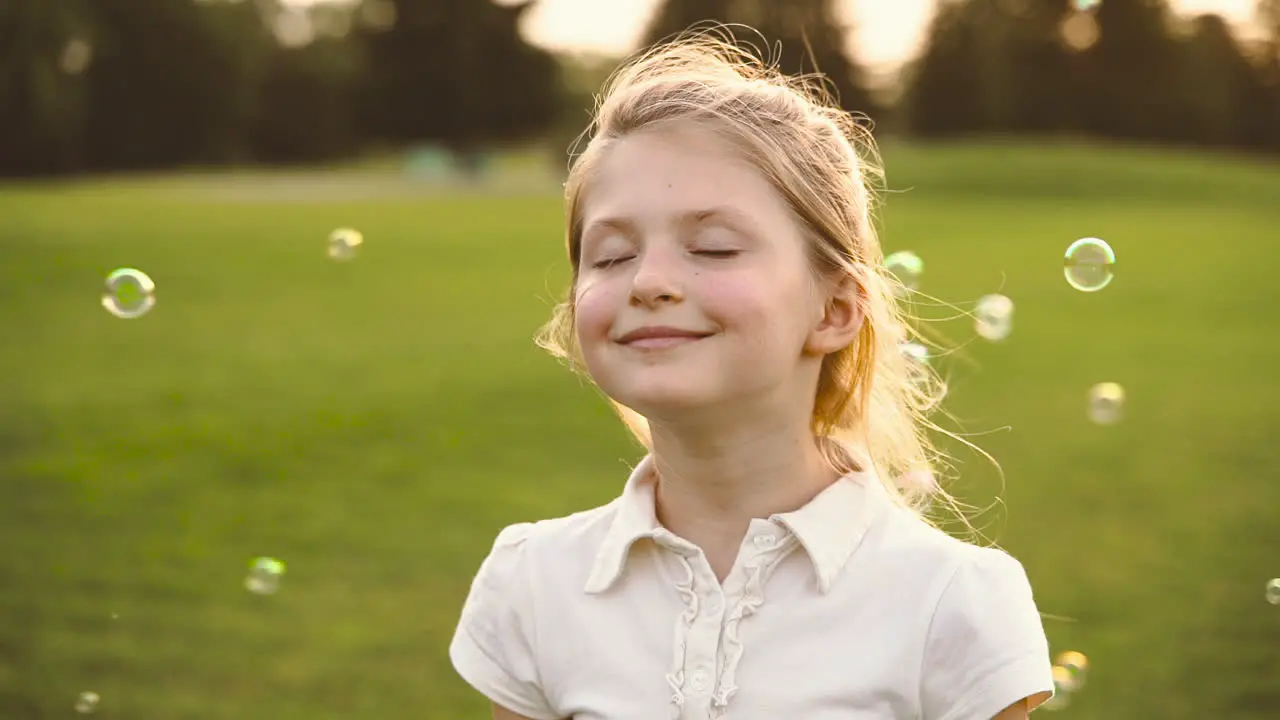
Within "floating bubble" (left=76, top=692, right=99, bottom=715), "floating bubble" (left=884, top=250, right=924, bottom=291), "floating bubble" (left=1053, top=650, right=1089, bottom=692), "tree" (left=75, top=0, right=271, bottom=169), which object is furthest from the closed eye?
"tree" (left=75, top=0, right=271, bottom=169)

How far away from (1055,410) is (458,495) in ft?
14.0

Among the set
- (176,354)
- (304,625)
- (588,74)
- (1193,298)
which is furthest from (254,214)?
(588,74)

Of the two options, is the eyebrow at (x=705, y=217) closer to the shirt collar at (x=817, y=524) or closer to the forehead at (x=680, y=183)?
the forehead at (x=680, y=183)

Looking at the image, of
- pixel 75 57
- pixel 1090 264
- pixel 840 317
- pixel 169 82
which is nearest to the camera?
pixel 840 317

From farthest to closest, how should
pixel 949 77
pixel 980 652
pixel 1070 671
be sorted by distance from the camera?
1. pixel 949 77
2. pixel 1070 671
3. pixel 980 652

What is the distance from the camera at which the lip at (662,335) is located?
1.85 metres

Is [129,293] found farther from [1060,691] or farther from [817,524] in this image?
[1060,691]

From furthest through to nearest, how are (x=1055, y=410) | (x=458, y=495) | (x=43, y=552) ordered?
(x=1055, y=410), (x=458, y=495), (x=43, y=552)

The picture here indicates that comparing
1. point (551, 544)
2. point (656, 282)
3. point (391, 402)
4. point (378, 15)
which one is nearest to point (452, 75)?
point (378, 15)

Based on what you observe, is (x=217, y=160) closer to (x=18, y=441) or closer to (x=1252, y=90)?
(x=1252, y=90)

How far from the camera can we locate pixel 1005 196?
91.9 ft

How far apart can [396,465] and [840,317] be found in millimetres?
6116

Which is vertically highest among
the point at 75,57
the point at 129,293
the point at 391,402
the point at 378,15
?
the point at 378,15

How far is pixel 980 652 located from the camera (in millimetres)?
1822
